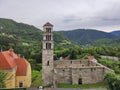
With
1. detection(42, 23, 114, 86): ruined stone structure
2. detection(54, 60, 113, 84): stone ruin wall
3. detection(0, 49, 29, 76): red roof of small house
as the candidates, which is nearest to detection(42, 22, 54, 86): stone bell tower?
detection(42, 23, 114, 86): ruined stone structure

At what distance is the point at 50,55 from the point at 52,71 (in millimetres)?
2603

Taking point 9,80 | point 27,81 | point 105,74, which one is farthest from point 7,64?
point 105,74

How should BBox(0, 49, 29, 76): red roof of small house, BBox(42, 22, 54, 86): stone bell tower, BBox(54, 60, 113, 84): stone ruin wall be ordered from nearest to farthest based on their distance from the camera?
BBox(0, 49, 29, 76): red roof of small house, BBox(42, 22, 54, 86): stone bell tower, BBox(54, 60, 113, 84): stone ruin wall

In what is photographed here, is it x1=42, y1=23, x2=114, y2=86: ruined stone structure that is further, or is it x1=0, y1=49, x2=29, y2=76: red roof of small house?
x1=42, y1=23, x2=114, y2=86: ruined stone structure

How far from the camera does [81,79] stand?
49094 millimetres

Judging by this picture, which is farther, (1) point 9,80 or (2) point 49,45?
(2) point 49,45

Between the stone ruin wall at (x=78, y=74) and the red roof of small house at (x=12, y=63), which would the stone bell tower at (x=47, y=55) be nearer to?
the stone ruin wall at (x=78, y=74)

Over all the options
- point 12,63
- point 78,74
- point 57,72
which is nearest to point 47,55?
point 57,72

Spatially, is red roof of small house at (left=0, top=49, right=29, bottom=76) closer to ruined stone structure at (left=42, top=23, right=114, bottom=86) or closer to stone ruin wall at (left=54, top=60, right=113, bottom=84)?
ruined stone structure at (left=42, top=23, right=114, bottom=86)

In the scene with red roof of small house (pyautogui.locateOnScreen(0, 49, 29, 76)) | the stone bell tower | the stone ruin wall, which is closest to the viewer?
red roof of small house (pyautogui.locateOnScreen(0, 49, 29, 76))

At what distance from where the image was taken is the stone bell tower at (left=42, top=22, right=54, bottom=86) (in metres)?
48.8

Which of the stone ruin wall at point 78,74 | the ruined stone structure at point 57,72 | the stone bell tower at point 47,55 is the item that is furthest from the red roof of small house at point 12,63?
the stone ruin wall at point 78,74

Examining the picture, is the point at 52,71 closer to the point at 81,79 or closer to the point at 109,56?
the point at 81,79

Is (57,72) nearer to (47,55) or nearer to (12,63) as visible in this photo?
(47,55)
